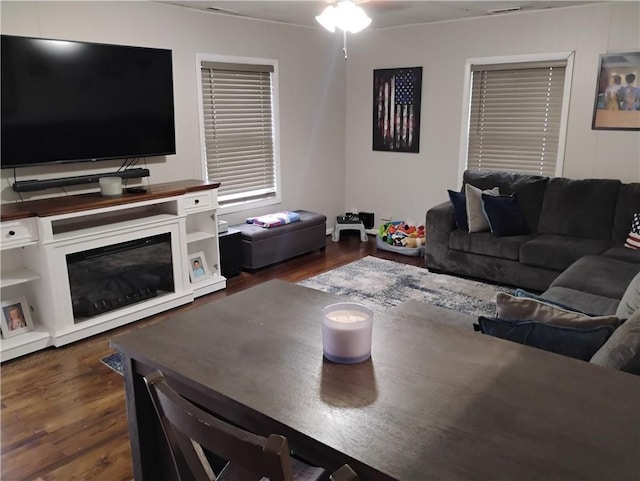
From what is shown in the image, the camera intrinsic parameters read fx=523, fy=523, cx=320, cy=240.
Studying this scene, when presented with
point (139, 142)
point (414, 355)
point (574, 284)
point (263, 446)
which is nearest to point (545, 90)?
point (574, 284)

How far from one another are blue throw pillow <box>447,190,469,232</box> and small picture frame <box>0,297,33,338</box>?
3423 millimetres

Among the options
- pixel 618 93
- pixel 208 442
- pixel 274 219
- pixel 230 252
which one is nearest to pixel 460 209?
pixel 618 93

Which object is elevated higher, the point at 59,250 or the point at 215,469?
the point at 59,250

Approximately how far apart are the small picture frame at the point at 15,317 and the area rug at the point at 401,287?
6.93 feet

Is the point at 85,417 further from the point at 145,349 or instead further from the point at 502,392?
the point at 502,392

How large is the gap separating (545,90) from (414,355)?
13.9 ft

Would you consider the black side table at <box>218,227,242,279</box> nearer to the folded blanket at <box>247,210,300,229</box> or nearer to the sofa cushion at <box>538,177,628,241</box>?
the folded blanket at <box>247,210,300,229</box>

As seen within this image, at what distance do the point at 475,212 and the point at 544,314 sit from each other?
2820mm

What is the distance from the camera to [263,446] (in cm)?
93

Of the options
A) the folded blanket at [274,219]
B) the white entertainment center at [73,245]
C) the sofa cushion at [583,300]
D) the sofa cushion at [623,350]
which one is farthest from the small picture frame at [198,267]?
the sofa cushion at [623,350]

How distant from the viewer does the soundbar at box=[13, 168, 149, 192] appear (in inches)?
135

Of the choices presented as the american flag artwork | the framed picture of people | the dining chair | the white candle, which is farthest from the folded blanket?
the dining chair

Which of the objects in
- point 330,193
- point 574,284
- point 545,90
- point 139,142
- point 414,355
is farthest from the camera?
point 330,193

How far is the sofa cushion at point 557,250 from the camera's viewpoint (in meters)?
3.96
